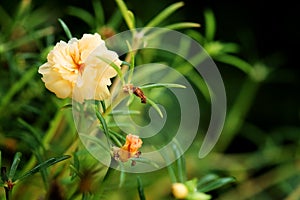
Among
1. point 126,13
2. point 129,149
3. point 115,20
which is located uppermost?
point 115,20

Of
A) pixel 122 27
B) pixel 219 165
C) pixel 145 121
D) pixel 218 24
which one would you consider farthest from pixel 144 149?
pixel 218 24

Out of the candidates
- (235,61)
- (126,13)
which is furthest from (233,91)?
(126,13)

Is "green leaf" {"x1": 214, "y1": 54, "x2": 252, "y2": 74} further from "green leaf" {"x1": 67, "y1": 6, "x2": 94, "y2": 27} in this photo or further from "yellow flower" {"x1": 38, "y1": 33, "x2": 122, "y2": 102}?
"yellow flower" {"x1": 38, "y1": 33, "x2": 122, "y2": 102}

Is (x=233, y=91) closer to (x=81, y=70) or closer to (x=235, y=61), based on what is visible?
(x=235, y=61)

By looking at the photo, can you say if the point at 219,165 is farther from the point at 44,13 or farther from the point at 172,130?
the point at 44,13

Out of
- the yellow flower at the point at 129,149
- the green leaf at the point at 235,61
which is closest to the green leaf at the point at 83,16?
the green leaf at the point at 235,61

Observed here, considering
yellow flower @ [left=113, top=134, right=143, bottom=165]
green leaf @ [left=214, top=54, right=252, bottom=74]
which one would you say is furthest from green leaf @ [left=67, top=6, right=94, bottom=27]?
yellow flower @ [left=113, top=134, right=143, bottom=165]
